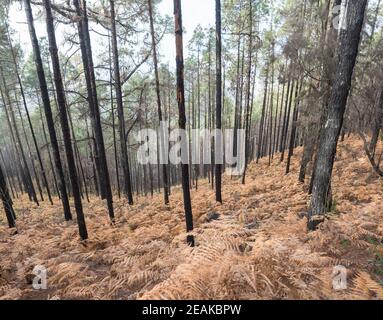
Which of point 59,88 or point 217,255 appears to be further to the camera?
point 59,88

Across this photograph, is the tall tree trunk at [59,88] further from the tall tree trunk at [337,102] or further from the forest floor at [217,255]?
the tall tree trunk at [337,102]

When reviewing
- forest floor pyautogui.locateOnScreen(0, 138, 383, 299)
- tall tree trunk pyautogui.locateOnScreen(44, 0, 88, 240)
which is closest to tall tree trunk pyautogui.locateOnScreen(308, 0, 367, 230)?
forest floor pyautogui.locateOnScreen(0, 138, 383, 299)

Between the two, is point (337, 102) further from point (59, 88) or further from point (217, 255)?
point (59, 88)

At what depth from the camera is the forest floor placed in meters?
3.36

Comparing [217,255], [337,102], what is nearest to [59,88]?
[217,255]

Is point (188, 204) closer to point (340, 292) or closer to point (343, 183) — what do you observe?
point (340, 292)

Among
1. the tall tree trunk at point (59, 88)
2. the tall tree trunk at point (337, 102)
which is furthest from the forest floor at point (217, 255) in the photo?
the tall tree trunk at point (59, 88)

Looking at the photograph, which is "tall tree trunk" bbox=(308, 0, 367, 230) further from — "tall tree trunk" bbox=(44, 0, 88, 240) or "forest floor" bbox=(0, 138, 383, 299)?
"tall tree trunk" bbox=(44, 0, 88, 240)

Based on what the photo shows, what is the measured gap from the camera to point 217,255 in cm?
366

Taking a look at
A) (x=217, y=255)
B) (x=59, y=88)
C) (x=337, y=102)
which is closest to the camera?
(x=217, y=255)

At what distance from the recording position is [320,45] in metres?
8.15
